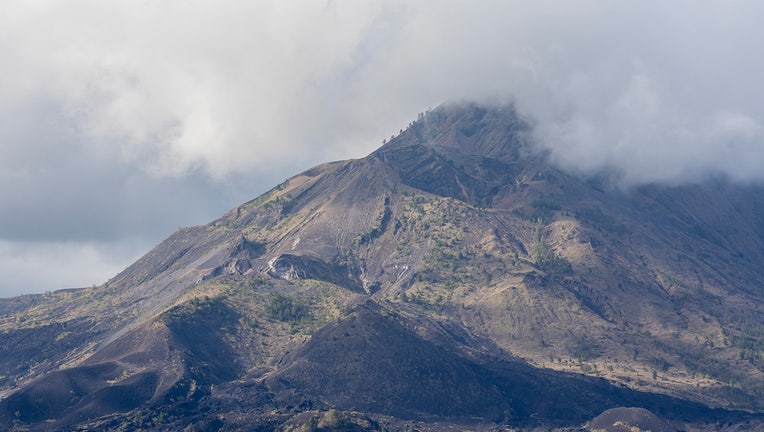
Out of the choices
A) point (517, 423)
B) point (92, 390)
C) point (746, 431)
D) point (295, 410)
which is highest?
point (92, 390)

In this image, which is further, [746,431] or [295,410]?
[746,431]

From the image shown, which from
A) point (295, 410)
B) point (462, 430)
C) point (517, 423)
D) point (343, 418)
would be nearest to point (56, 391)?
point (295, 410)

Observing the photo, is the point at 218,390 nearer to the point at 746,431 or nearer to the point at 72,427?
the point at 72,427

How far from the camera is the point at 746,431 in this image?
654ft

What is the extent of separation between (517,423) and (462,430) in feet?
54.9

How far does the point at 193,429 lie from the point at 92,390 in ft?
94.6

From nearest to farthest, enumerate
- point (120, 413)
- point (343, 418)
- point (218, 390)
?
point (343, 418)
point (120, 413)
point (218, 390)

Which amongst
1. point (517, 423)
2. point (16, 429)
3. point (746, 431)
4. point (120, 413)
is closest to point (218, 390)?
point (120, 413)

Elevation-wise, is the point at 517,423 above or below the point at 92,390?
below

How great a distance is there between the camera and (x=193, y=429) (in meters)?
171

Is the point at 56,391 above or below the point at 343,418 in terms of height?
above

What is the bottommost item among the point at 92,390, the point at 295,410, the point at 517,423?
the point at 517,423

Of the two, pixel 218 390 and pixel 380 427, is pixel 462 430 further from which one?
pixel 218 390

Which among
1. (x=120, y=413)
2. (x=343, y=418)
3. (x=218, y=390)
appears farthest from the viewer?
(x=218, y=390)
